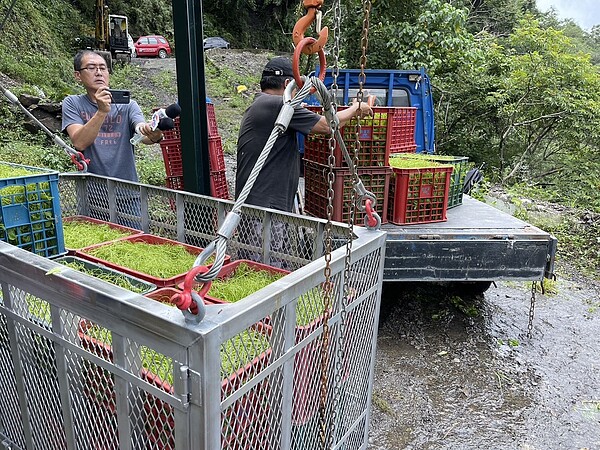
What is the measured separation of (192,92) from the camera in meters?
3.76

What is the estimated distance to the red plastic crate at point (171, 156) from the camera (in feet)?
17.8

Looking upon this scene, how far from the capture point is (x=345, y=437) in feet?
7.36

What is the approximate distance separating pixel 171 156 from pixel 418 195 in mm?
2867

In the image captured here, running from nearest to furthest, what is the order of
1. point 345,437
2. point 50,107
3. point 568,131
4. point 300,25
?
1. point 300,25
2. point 345,437
3. point 50,107
4. point 568,131

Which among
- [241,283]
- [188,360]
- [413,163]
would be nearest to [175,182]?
[413,163]

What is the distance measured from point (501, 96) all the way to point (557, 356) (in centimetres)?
862

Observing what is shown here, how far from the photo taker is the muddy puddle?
122 inches

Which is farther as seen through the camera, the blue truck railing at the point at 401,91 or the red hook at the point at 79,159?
the blue truck railing at the point at 401,91

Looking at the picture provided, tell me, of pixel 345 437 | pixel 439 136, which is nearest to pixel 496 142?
pixel 439 136

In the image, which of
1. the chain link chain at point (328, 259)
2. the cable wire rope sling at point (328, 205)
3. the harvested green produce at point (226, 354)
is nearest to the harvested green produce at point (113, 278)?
the harvested green produce at point (226, 354)

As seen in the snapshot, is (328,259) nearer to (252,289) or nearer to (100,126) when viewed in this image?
(252,289)

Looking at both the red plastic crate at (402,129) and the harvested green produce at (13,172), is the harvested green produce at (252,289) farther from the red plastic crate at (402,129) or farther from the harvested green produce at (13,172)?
the red plastic crate at (402,129)

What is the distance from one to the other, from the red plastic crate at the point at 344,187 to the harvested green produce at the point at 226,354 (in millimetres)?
2229

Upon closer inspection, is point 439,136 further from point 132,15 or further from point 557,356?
point 132,15
